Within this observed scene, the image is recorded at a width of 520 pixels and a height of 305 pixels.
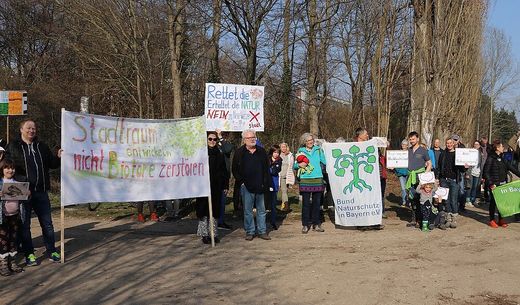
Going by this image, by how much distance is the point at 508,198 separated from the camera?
10312 mm

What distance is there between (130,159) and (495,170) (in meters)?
7.36

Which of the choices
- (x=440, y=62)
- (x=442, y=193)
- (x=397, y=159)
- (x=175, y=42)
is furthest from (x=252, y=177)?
A: (x=440, y=62)

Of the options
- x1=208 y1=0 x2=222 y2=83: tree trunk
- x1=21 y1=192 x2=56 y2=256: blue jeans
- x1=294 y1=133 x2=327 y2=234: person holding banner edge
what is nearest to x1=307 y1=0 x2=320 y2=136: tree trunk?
x1=208 y1=0 x2=222 y2=83: tree trunk

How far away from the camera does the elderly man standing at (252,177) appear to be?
361 inches

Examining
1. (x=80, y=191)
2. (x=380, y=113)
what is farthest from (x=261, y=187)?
(x=380, y=113)

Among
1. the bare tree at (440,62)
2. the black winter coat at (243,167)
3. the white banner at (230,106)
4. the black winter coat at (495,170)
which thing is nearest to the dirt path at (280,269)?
the black winter coat at (243,167)

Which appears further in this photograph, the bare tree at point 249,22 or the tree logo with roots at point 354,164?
the bare tree at point 249,22

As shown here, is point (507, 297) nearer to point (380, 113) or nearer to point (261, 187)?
point (261, 187)

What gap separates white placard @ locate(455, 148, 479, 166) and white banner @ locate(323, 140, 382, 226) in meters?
2.75

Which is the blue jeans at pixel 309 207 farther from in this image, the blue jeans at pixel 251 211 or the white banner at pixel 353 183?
the blue jeans at pixel 251 211

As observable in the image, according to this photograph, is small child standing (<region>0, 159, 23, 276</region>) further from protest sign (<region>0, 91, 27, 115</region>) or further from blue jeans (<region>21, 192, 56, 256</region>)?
protest sign (<region>0, 91, 27, 115</region>)

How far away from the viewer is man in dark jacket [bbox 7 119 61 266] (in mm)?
7242

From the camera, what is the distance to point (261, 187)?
919 centimetres

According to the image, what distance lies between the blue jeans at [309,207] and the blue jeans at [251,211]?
3.27 feet
